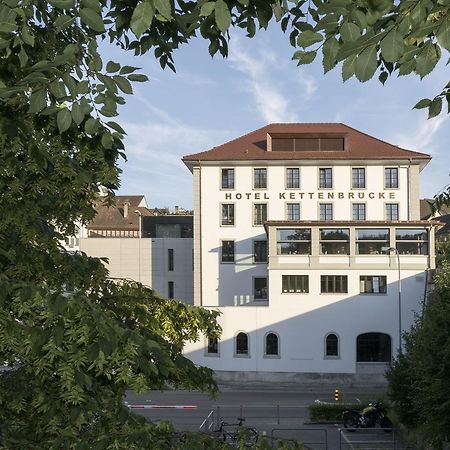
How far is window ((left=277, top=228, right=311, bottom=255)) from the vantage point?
120 ft

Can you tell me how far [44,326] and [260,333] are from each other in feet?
114

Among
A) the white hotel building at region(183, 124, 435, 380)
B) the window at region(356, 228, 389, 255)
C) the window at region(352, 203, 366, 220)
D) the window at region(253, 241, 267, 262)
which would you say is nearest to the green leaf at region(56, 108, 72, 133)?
the white hotel building at region(183, 124, 435, 380)

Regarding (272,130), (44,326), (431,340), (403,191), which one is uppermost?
(272,130)

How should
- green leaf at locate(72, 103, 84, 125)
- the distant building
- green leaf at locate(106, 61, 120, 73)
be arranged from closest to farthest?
green leaf at locate(72, 103, 84, 125), green leaf at locate(106, 61, 120, 73), the distant building

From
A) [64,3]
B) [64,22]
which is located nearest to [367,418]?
[64,22]

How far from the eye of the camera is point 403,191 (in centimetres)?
4288

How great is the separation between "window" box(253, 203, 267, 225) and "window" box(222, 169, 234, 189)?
2.62 metres

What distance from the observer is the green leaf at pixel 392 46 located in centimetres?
211

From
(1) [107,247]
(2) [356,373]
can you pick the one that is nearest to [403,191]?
(2) [356,373]

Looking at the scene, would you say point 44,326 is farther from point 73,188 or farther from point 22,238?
point 73,188

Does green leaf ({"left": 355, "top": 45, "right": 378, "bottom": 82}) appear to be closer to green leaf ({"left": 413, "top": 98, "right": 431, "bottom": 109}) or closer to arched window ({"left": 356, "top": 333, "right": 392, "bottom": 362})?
green leaf ({"left": 413, "top": 98, "right": 431, "bottom": 109})

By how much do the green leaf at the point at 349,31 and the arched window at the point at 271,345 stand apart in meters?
35.8

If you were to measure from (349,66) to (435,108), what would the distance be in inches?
35.2

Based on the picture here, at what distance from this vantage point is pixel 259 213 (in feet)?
143
